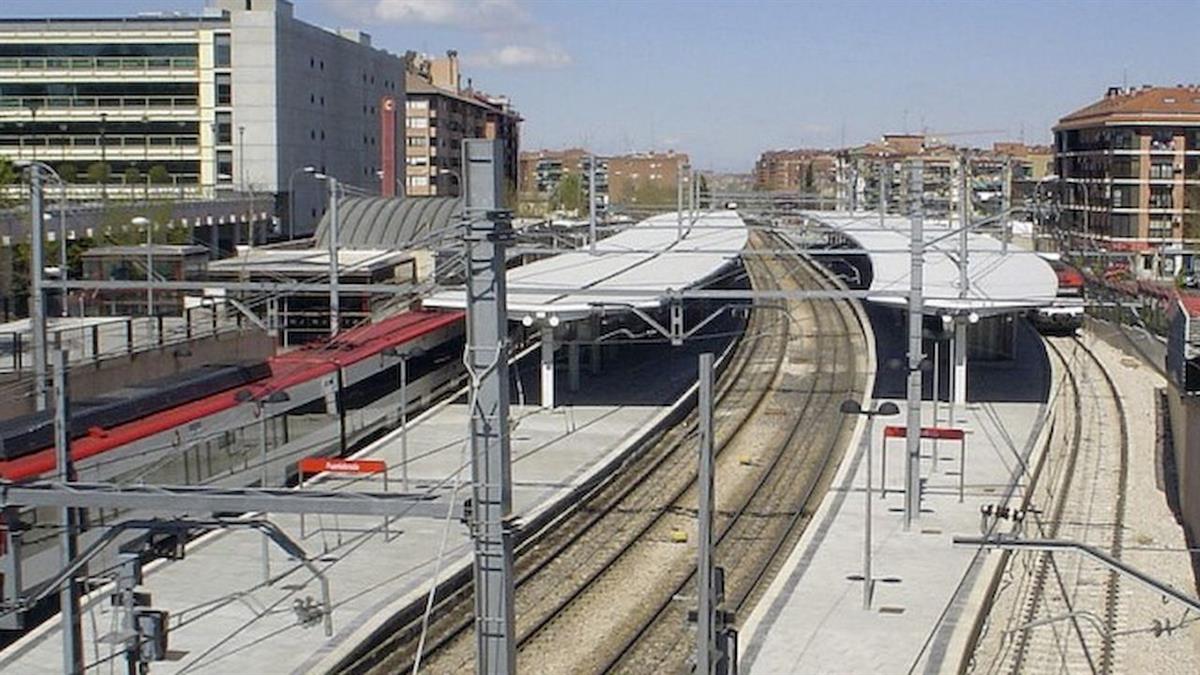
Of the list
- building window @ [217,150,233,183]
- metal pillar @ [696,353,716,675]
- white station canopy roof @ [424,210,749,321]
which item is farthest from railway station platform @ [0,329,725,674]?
building window @ [217,150,233,183]

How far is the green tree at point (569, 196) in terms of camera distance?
72.6 meters

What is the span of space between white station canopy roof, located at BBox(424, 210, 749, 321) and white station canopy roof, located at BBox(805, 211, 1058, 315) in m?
3.04

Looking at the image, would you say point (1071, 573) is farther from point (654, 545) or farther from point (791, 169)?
point (791, 169)

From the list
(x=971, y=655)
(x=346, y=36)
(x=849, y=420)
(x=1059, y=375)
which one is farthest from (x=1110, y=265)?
Answer: (x=971, y=655)

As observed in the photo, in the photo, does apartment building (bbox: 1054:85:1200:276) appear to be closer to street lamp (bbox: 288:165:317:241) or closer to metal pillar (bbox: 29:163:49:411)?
street lamp (bbox: 288:165:317:241)

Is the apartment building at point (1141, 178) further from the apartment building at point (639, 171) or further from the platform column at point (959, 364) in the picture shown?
the apartment building at point (639, 171)

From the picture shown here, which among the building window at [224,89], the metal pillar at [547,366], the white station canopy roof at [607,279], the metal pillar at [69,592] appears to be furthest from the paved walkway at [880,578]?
the building window at [224,89]

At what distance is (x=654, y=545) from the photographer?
16422 millimetres

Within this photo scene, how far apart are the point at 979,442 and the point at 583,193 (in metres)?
55.8

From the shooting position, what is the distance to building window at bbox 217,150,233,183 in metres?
48.3

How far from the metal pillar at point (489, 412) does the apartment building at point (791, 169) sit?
364 feet

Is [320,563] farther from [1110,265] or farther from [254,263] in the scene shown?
[1110,265]

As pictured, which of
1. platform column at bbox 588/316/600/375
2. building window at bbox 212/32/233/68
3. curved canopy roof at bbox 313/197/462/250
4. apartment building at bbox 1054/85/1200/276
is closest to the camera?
platform column at bbox 588/316/600/375

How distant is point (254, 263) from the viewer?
25.8 meters
